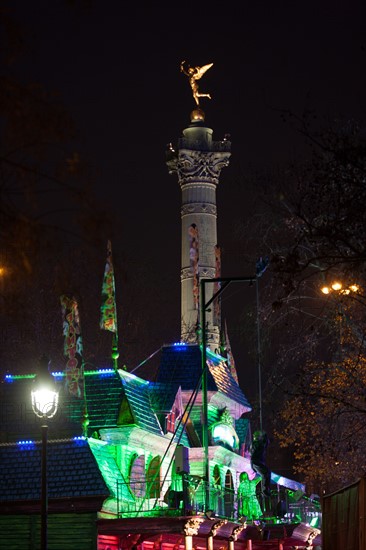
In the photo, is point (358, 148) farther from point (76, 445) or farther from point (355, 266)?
point (76, 445)

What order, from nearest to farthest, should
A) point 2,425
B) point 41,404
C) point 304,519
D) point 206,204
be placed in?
point 41,404
point 2,425
point 304,519
point 206,204

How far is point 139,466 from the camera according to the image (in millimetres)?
38906

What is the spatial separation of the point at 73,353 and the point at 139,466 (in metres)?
4.33

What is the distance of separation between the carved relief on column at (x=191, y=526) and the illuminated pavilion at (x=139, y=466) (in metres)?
0.04

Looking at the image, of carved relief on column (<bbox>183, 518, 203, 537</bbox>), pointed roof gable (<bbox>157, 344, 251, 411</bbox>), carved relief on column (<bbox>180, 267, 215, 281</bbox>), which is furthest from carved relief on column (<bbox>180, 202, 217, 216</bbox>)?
carved relief on column (<bbox>183, 518, 203, 537</bbox>)

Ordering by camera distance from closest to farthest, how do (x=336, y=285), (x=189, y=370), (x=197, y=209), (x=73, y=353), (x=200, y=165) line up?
(x=336, y=285) < (x=73, y=353) < (x=189, y=370) < (x=197, y=209) < (x=200, y=165)

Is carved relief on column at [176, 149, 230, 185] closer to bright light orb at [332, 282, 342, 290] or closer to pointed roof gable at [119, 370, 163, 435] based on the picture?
pointed roof gable at [119, 370, 163, 435]

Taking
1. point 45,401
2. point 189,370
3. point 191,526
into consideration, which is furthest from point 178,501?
point 45,401

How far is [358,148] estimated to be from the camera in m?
21.0

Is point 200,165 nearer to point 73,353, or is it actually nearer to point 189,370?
point 189,370

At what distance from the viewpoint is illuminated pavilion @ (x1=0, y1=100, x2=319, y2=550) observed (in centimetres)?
3469

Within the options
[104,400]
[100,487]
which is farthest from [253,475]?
[100,487]

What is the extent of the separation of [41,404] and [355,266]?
256 inches

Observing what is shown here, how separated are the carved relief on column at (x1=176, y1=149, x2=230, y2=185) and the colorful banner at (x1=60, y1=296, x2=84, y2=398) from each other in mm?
44630
